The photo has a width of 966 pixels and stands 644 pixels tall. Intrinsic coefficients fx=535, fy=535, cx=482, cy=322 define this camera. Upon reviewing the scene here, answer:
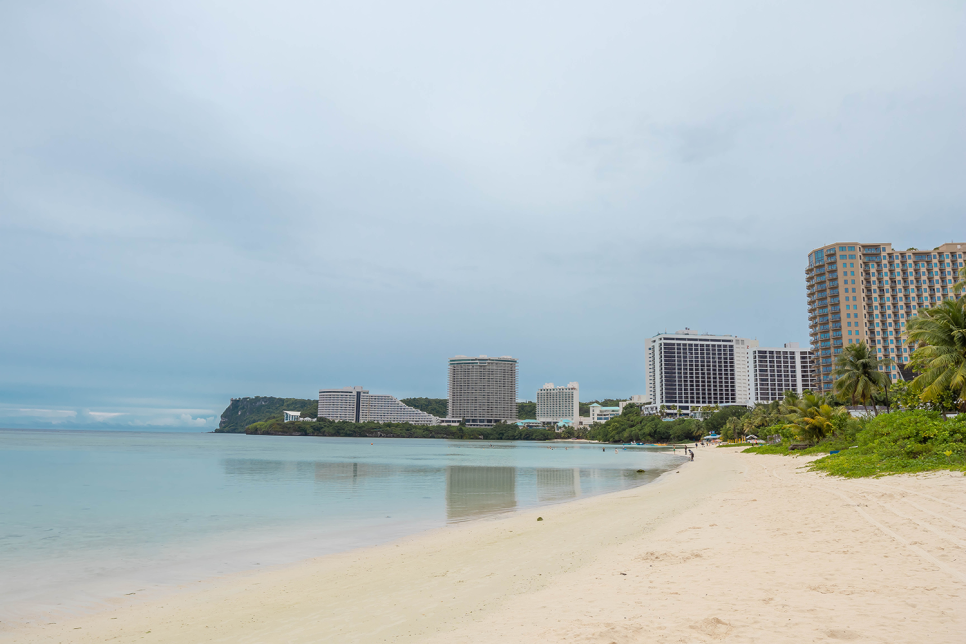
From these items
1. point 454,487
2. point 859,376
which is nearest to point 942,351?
point 859,376

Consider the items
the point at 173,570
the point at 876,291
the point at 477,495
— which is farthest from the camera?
the point at 876,291

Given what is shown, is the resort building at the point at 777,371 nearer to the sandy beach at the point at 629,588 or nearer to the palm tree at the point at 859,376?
the palm tree at the point at 859,376

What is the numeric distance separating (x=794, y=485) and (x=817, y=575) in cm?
1400

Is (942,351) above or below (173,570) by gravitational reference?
above

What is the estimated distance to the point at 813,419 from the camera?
39250 mm

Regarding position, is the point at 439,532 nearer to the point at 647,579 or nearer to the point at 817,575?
the point at 647,579

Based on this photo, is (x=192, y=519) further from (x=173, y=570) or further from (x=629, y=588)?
(x=629, y=588)

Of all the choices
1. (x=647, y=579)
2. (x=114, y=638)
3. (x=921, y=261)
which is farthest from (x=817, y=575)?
(x=921, y=261)

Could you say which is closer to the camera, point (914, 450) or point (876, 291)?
point (914, 450)

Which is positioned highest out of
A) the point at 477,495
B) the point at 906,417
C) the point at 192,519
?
the point at 906,417

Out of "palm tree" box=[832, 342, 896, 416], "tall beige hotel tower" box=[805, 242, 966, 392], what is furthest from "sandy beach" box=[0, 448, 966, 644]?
"tall beige hotel tower" box=[805, 242, 966, 392]

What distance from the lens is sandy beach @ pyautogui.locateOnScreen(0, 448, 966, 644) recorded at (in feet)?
17.4

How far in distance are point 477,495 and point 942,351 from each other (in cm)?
2314

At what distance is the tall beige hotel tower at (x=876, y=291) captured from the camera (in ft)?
342
